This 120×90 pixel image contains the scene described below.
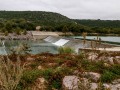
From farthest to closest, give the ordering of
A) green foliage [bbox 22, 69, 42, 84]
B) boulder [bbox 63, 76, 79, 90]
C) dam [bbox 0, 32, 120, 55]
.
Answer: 1. dam [bbox 0, 32, 120, 55]
2. green foliage [bbox 22, 69, 42, 84]
3. boulder [bbox 63, 76, 79, 90]

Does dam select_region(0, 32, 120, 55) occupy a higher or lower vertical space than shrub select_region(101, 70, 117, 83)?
lower

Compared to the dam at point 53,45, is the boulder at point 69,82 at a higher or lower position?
higher

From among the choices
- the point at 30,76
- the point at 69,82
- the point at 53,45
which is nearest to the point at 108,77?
the point at 69,82

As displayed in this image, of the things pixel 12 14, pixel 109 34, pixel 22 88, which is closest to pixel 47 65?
pixel 22 88

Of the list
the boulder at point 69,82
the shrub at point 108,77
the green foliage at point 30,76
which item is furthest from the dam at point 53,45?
the shrub at point 108,77

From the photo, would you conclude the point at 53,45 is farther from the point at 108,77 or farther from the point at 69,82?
the point at 69,82

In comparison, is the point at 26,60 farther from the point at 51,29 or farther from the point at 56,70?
the point at 51,29

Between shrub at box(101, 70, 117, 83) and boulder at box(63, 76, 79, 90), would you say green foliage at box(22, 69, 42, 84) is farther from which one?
shrub at box(101, 70, 117, 83)

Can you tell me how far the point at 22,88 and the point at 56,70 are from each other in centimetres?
118

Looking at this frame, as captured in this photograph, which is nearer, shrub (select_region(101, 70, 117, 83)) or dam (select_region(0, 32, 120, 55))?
shrub (select_region(101, 70, 117, 83))

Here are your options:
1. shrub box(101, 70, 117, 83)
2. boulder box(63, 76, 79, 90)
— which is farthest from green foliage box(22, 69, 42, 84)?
shrub box(101, 70, 117, 83)

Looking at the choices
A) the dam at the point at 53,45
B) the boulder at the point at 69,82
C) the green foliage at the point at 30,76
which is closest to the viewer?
the boulder at the point at 69,82

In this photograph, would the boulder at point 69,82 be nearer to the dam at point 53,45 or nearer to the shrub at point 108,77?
the shrub at point 108,77

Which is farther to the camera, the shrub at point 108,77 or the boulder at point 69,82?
the shrub at point 108,77
